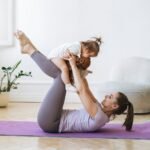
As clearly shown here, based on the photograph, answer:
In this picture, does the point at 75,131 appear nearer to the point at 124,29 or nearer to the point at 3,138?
the point at 3,138

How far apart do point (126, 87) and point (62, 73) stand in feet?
4.81

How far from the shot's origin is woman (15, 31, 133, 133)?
3209mm

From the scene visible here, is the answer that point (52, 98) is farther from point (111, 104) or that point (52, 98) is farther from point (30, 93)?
point (30, 93)

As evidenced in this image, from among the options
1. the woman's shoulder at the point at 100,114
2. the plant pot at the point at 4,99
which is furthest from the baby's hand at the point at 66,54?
the plant pot at the point at 4,99

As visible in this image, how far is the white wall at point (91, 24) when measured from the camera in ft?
17.8

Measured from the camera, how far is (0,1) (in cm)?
539

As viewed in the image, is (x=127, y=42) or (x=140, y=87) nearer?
(x=140, y=87)

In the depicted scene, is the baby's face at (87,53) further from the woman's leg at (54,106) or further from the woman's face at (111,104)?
the woman's face at (111,104)

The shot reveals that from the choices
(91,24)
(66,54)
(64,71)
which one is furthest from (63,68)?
(91,24)

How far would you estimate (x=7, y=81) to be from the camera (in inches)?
215

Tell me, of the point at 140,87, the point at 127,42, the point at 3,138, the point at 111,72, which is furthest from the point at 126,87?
Answer: the point at 3,138

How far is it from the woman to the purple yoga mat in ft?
0.22

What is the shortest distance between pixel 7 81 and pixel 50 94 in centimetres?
231

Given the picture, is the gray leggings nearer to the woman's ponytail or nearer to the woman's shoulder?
the woman's shoulder
